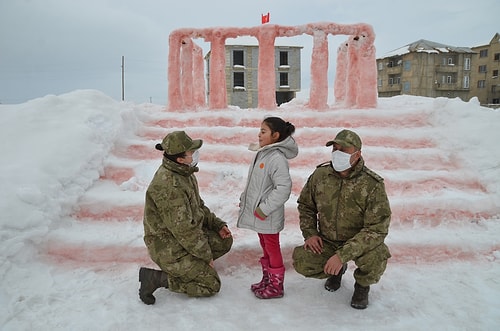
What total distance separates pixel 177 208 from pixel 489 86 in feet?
131

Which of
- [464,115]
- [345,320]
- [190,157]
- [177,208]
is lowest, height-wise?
[345,320]

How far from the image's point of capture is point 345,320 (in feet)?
9.61

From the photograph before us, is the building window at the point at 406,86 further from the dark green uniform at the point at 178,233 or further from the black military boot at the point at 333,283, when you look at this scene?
the dark green uniform at the point at 178,233

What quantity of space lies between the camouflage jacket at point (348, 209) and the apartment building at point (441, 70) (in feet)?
107

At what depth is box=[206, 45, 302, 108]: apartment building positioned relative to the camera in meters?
27.2

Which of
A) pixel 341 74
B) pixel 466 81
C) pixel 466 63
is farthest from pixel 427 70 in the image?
pixel 341 74

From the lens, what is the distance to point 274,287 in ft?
10.8

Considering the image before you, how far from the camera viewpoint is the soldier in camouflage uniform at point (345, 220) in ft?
9.69

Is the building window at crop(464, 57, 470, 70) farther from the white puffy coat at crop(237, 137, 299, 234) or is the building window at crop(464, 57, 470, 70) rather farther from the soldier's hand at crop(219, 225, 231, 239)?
the soldier's hand at crop(219, 225, 231, 239)

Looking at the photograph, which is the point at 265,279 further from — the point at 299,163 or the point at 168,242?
the point at 299,163

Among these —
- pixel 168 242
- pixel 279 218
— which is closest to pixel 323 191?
pixel 279 218

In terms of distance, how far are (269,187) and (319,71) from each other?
272 inches

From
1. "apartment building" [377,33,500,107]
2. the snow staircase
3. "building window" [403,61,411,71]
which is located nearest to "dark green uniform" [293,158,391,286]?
the snow staircase

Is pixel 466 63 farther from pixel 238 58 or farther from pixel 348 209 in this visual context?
pixel 348 209
